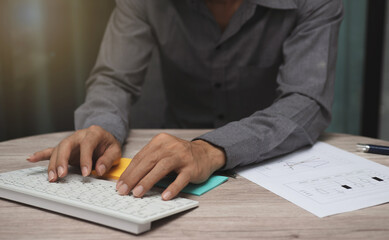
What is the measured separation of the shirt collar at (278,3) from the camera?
102 cm

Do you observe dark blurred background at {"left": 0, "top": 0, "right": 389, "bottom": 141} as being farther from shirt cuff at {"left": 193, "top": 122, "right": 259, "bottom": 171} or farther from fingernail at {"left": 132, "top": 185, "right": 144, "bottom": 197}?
fingernail at {"left": 132, "top": 185, "right": 144, "bottom": 197}

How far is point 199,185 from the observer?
598mm

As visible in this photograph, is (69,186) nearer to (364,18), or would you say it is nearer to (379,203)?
(379,203)

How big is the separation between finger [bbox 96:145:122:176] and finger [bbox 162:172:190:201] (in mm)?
139

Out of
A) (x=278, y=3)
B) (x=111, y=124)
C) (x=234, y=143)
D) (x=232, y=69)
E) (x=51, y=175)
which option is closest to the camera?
(x=51, y=175)

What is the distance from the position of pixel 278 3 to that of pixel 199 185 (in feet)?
2.14

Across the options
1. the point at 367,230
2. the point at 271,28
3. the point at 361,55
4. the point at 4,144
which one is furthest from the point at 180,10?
the point at 361,55

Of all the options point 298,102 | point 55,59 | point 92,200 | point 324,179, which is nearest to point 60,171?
point 92,200

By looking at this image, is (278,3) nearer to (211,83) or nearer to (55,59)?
→ (211,83)

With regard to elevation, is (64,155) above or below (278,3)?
below

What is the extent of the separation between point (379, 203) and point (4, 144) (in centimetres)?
78

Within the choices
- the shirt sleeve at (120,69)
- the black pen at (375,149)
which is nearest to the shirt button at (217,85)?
the shirt sleeve at (120,69)

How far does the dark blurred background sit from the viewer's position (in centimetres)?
159

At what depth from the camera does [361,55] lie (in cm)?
188
